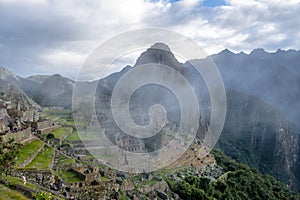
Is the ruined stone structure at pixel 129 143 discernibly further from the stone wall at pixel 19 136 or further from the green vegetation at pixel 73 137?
the stone wall at pixel 19 136

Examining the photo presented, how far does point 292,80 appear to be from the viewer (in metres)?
190

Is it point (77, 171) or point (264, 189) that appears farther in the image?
point (264, 189)

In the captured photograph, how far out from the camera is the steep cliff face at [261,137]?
11596 cm

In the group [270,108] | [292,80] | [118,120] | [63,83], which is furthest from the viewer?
[292,80]

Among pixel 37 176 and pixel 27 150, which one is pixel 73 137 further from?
pixel 37 176

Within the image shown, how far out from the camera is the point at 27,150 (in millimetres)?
23172

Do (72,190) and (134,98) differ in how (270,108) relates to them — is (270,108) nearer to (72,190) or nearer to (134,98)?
(134,98)

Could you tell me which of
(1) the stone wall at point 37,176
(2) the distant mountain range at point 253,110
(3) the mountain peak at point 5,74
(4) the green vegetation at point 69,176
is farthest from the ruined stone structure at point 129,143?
(3) the mountain peak at point 5,74

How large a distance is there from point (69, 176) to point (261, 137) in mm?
129639

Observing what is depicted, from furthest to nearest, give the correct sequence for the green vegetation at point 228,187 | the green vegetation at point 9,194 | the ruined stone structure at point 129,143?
1. the ruined stone structure at point 129,143
2. the green vegetation at point 228,187
3. the green vegetation at point 9,194

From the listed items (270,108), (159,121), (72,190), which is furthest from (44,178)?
(270,108)

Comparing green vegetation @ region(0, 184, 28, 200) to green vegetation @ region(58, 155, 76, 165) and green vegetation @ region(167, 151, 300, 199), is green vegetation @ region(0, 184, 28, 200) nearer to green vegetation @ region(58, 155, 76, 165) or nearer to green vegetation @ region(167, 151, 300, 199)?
green vegetation @ region(58, 155, 76, 165)

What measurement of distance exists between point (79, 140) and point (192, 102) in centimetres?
2917

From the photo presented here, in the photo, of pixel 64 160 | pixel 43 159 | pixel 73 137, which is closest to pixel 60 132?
pixel 73 137
